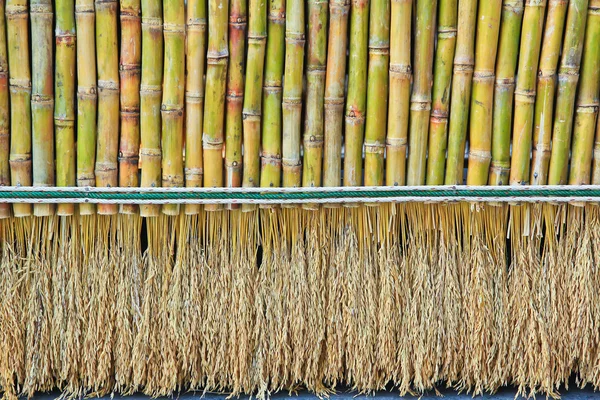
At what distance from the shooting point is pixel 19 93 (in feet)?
7.09

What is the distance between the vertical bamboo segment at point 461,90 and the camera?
7.04ft

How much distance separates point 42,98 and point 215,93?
533 millimetres

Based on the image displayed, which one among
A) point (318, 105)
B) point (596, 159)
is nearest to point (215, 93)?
point (318, 105)

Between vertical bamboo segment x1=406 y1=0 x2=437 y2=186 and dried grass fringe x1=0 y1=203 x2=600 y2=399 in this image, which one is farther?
dried grass fringe x1=0 y1=203 x2=600 y2=399

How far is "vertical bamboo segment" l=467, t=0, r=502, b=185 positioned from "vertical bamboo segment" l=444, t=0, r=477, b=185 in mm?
19

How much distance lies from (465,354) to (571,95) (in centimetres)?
90

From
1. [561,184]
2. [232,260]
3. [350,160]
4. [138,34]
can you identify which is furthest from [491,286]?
[138,34]

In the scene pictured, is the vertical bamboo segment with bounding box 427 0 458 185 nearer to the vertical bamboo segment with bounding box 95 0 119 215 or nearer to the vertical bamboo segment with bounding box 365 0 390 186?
the vertical bamboo segment with bounding box 365 0 390 186

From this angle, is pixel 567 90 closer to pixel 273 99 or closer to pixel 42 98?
pixel 273 99

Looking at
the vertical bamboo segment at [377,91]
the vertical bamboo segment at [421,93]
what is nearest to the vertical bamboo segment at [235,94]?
the vertical bamboo segment at [377,91]

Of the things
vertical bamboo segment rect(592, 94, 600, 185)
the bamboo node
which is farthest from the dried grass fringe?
the bamboo node

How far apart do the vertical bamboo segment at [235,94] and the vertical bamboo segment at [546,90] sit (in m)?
0.93

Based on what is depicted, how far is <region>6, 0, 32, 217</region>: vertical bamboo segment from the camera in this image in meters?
2.13

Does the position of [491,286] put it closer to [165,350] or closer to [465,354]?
[465,354]
